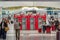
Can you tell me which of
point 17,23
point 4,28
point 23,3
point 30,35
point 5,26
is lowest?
point 30,35

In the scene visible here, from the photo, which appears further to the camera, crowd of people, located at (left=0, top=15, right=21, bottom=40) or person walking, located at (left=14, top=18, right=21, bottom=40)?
crowd of people, located at (left=0, top=15, right=21, bottom=40)

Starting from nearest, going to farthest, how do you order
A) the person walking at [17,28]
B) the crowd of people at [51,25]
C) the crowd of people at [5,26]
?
1. the person walking at [17,28]
2. the crowd of people at [5,26]
3. the crowd of people at [51,25]

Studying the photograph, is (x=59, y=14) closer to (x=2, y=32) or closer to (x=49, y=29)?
(x=49, y=29)

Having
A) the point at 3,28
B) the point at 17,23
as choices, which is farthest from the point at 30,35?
the point at 3,28

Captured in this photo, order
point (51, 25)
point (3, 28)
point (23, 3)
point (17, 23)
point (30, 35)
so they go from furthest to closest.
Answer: point (30, 35) → point (51, 25) → point (23, 3) → point (3, 28) → point (17, 23)

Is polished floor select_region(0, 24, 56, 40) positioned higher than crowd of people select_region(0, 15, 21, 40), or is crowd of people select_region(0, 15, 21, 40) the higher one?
crowd of people select_region(0, 15, 21, 40)

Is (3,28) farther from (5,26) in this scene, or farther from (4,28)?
(5,26)

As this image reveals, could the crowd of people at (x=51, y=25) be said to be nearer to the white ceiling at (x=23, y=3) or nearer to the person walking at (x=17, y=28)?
the white ceiling at (x=23, y=3)

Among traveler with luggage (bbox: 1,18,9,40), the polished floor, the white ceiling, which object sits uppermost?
the white ceiling

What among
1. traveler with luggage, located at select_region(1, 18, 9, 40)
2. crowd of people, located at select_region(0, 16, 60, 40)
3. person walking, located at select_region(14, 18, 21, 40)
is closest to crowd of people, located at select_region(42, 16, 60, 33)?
crowd of people, located at select_region(0, 16, 60, 40)

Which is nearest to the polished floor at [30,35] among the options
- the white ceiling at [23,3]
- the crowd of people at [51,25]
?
the crowd of people at [51,25]

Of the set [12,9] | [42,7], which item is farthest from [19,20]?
[42,7]

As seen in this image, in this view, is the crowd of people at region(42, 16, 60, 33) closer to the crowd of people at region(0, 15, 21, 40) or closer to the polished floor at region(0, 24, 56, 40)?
the polished floor at region(0, 24, 56, 40)

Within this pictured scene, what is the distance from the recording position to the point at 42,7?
49.3ft
